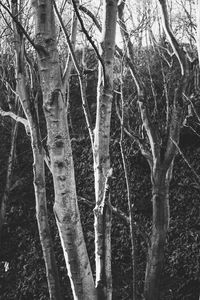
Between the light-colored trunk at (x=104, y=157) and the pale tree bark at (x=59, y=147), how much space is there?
0.15m

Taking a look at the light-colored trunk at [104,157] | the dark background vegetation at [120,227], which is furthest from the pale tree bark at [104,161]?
the dark background vegetation at [120,227]

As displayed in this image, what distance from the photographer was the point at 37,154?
13.1 feet

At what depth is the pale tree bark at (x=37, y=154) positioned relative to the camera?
3840 millimetres

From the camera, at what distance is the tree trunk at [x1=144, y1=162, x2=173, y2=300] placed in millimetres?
4109

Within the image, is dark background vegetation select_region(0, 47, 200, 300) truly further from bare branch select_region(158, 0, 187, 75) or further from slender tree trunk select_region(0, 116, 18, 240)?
bare branch select_region(158, 0, 187, 75)

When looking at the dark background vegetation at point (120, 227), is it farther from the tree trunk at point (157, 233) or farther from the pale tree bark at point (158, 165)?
the tree trunk at point (157, 233)

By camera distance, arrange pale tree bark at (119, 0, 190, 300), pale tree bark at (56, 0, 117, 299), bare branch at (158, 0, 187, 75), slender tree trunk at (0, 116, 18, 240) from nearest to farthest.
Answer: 1. pale tree bark at (56, 0, 117, 299)
2. bare branch at (158, 0, 187, 75)
3. pale tree bark at (119, 0, 190, 300)
4. slender tree trunk at (0, 116, 18, 240)


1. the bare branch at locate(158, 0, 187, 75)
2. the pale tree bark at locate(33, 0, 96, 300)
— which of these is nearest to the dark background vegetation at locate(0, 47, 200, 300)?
the bare branch at locate(158, 0, 187, 75)

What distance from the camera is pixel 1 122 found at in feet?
27.7

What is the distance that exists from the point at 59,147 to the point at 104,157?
0.38 metres

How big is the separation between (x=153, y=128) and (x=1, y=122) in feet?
17.5

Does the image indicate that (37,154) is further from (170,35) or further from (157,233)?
(170,35)

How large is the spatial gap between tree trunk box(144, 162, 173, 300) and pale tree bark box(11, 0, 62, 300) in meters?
1.16

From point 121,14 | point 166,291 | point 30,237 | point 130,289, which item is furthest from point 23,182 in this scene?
point 121,14
